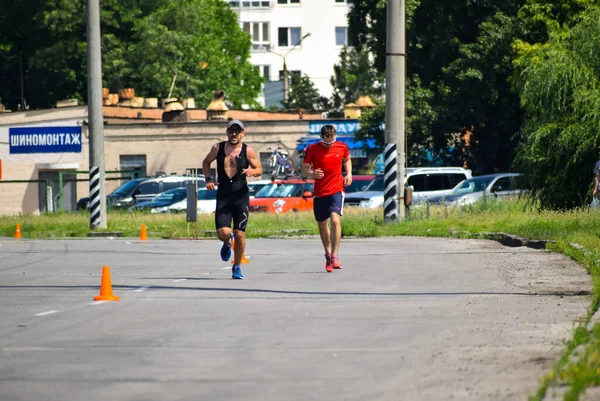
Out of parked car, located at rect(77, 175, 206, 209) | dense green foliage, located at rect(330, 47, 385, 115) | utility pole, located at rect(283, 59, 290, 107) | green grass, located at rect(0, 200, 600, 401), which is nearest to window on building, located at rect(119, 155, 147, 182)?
parked car, located at rect(77, 175, 206, 209)

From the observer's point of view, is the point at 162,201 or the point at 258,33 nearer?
the point at 162,201

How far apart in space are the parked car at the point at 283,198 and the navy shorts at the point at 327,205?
20.3 metres

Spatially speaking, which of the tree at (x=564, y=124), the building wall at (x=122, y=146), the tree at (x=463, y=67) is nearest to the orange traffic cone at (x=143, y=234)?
the tree at (x=564, y=124)

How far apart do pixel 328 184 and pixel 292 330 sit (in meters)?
6.35

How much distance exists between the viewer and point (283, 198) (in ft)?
122

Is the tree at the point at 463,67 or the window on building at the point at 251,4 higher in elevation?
the window on building at the point at 251,4

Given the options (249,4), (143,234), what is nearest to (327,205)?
(143,234)

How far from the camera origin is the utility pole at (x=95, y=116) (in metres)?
29.7

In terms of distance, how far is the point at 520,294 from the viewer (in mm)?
11883

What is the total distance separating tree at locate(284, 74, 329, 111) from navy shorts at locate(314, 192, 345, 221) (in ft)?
228

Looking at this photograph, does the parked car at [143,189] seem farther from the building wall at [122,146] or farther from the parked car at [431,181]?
the building wall at [122,146]

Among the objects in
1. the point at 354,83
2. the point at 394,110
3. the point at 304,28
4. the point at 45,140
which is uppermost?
the point at 304,28

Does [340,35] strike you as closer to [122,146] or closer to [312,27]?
[312,27]

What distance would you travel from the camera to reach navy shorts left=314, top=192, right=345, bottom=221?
620 inches
